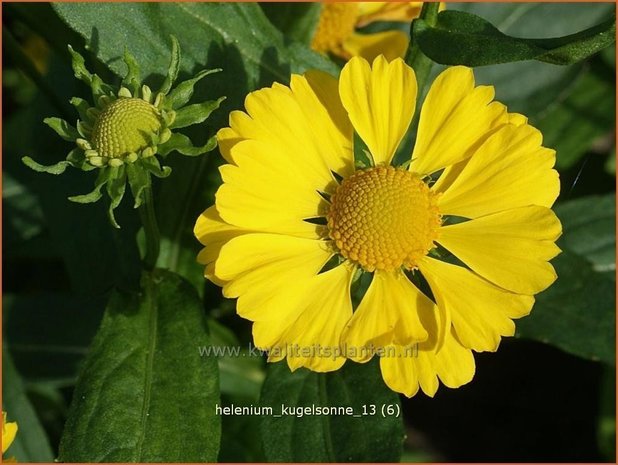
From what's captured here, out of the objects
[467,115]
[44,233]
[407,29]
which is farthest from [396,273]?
[44,233]

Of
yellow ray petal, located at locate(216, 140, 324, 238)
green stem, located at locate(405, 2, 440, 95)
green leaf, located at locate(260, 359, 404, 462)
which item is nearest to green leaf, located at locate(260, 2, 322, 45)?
green stem, located at locate(405, 2, 440, 95)

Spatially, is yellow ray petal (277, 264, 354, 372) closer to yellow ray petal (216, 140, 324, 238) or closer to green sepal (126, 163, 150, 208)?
yellow ray petal (216, 140, 324, 238)

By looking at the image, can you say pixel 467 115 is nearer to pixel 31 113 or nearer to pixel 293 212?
pixel 293 212

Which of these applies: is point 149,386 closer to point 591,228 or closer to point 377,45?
point 377,45

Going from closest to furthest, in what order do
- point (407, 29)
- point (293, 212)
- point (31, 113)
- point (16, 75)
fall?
point (293, 212) → point (407, 29) → point (31, 113) → point (16, 75)

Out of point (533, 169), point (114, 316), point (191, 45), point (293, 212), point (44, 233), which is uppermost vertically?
point (533, 169)

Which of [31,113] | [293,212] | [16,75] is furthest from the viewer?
[16,75]

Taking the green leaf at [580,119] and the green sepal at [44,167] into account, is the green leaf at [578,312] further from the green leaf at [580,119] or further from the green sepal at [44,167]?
the green sepal at [44,167]
